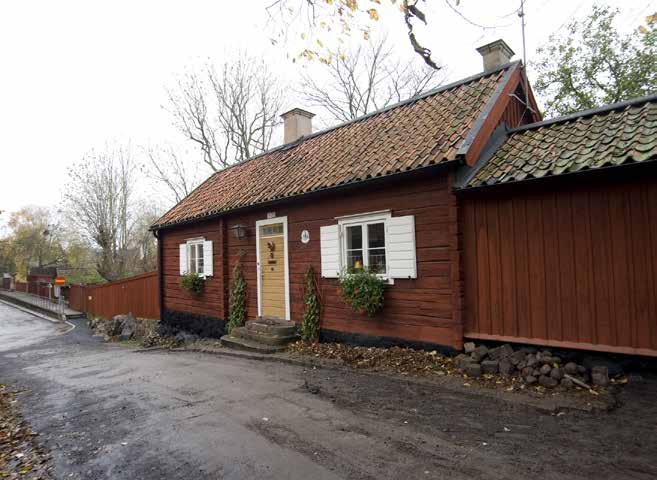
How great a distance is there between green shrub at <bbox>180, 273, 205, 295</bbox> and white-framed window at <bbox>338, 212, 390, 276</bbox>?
228 inches

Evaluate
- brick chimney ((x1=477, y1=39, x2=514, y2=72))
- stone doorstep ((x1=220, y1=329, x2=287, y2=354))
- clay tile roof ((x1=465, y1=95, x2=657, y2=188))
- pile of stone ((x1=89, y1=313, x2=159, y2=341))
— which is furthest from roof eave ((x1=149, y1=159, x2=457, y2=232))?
pile of stone ((x1=89, y1=313, x2=159, y2=341))

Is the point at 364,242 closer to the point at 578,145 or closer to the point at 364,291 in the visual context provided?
the point at 364,291

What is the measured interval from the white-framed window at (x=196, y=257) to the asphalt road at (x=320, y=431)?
527 centimetres

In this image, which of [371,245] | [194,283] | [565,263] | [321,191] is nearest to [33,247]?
[194,283]

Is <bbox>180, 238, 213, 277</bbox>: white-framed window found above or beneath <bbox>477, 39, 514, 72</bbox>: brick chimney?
beneath

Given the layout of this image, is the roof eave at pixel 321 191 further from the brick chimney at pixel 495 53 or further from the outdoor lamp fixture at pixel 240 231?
the brick chimney at pixel 495 53

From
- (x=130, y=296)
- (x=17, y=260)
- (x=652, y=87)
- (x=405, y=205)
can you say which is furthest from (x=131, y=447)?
(x=17, y=260)

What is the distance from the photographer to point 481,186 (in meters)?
5.81

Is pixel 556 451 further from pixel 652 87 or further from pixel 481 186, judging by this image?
pixel 652 87

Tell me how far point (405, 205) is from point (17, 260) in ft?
136

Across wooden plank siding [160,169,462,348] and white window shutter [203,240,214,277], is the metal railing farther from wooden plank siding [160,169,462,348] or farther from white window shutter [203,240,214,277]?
wooden plank siding [160,169,462,348]

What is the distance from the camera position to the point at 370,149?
8.24 meters

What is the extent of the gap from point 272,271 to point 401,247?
3802 mm

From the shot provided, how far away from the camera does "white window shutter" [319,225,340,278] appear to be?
7855 millimetres
